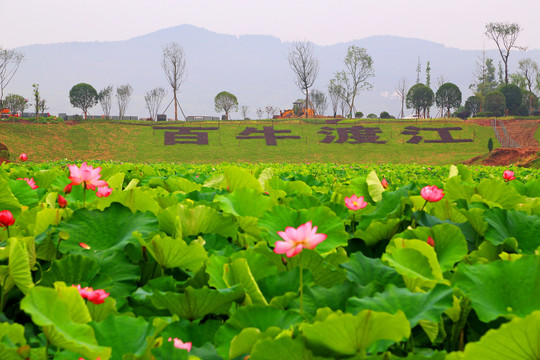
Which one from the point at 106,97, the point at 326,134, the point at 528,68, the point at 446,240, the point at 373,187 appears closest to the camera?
the point at 446,240

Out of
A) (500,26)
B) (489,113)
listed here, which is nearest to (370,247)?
(489,113)

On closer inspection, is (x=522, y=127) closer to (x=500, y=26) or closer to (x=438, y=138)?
(x=438, y=138)

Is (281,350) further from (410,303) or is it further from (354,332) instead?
(410,303)

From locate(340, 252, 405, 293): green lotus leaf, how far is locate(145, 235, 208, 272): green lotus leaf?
0.92 ft

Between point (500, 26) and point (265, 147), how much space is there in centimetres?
3592

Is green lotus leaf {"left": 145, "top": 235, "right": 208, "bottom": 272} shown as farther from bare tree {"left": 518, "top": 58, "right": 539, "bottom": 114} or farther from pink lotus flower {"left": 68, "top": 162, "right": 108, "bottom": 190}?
bare tree {"left": 518, "top": 58, "right": 539, "bottom": 114}

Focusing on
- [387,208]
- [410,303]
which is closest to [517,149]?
[387,208]

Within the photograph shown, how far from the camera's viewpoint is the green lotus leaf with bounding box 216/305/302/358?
1.92 ft

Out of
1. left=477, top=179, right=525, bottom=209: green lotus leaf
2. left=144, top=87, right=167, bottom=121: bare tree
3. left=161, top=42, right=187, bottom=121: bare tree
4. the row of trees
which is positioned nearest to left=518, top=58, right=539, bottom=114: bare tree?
the row of trees

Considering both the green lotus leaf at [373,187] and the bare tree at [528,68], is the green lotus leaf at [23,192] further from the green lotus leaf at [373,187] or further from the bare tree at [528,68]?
the bare tree at [528,68]

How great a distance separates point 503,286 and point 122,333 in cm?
58

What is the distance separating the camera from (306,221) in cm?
100

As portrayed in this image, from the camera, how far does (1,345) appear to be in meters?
0.46

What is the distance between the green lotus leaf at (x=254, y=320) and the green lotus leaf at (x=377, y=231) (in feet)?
1.64
